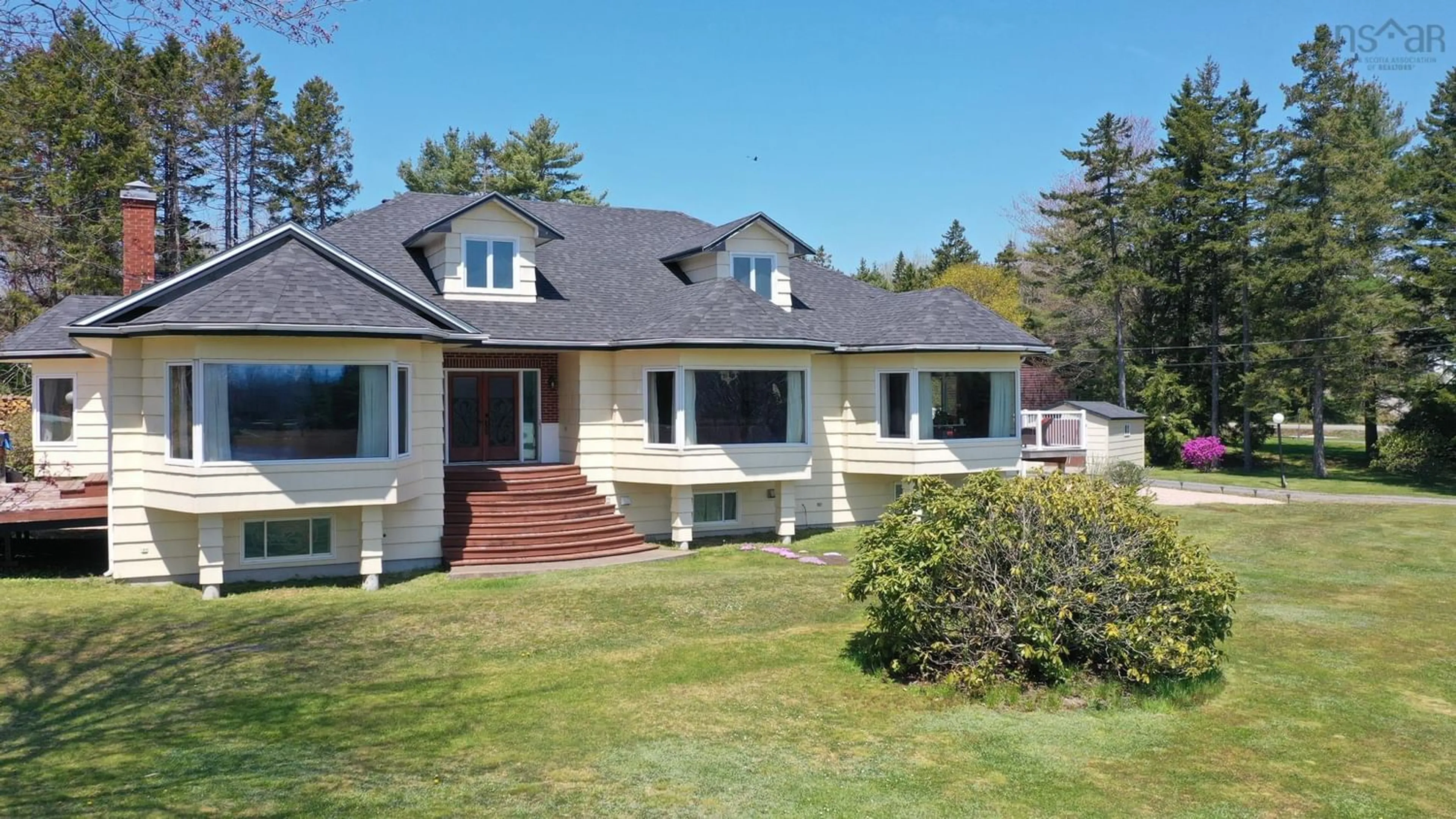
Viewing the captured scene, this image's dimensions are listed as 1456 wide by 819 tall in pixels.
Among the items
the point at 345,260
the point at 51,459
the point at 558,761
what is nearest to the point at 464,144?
the point at 51,459

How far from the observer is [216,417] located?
12.8 m

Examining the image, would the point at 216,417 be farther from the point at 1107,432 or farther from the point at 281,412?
the point at 1107,432

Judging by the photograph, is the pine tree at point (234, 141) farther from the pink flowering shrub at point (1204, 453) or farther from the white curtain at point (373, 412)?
the pink flowering shrub at point (1204, 453)

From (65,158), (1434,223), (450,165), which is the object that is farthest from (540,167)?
(1434,223)

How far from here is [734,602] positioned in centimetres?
1249

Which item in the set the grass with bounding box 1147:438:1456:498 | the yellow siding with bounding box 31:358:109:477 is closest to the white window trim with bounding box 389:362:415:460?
the yellow siding with bounding box 31:358:109:477

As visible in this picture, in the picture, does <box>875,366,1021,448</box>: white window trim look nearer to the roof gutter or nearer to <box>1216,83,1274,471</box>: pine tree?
the roof gutter

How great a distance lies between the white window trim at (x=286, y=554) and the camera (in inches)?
553

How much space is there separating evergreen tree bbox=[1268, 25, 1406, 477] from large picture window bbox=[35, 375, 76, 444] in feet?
127

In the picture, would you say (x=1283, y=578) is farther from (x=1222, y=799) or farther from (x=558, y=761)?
(x=558, y=761)

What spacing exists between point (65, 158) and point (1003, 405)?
925 inches

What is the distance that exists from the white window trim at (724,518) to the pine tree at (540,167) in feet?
99.6

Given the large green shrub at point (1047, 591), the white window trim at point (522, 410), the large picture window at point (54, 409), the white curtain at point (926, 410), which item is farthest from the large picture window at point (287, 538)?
the white curtain at point (926, 410)

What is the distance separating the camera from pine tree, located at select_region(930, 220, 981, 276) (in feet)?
212
